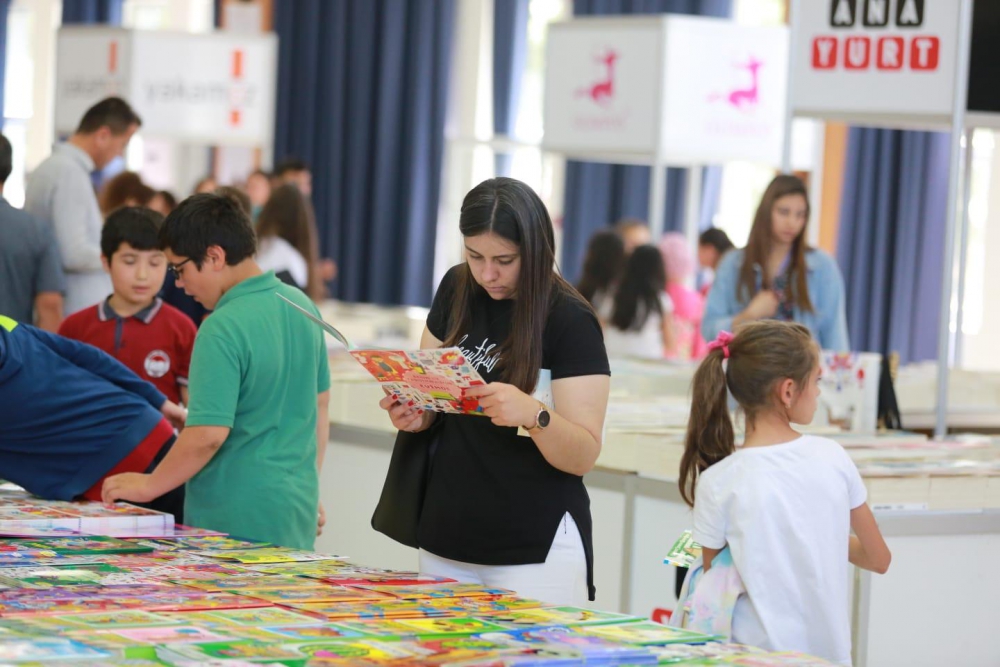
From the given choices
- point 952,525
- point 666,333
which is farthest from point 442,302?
point 666,333

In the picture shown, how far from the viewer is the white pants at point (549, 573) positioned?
2.41 metres

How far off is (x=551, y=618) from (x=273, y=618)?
13.9 inches

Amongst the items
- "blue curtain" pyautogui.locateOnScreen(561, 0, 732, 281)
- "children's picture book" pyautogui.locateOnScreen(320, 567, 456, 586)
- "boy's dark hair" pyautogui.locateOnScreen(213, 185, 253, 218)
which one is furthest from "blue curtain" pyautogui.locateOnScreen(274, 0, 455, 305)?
"children's picture book" pyautogui.locateOnScreen(320, 567, 456, 586)

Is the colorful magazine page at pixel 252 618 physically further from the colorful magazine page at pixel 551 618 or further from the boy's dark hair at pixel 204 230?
the boy's dark hair at pixel 204 230

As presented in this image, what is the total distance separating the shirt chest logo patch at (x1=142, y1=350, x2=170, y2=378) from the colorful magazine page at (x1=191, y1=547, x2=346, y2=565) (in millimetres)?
1211

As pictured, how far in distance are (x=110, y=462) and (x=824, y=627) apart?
133 centimetres

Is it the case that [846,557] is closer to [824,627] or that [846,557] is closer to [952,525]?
[824,627]

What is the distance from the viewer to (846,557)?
246cm

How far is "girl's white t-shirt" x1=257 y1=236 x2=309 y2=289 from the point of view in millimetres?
5355

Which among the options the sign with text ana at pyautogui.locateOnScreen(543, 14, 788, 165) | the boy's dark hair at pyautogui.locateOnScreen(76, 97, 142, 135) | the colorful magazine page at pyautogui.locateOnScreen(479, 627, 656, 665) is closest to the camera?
the colorful magazine page at pyautogui.locateOnScreen(479, 627, 656, 665)

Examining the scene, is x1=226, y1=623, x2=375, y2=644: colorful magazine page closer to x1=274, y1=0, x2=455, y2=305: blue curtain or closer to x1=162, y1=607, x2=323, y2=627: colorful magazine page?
x1=162, y1=607, x2=323, y2=627: colorful magazine page

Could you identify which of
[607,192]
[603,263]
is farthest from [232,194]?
[607,192]

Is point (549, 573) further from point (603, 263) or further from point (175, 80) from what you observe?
point (175, 80)

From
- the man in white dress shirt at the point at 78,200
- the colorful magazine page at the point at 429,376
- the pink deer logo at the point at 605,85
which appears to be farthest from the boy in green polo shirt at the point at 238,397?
the pink deer logo at the point at 605,85
